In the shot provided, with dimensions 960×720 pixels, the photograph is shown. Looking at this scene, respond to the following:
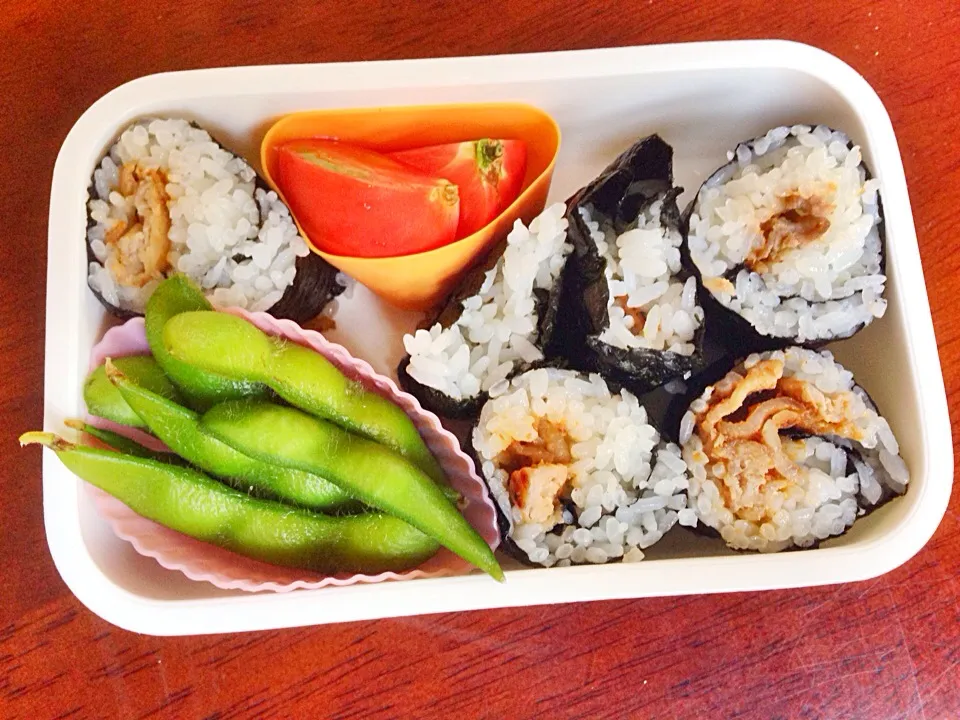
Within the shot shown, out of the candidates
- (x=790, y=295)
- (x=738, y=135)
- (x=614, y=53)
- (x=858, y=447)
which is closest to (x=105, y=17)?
(x=614, y=53)

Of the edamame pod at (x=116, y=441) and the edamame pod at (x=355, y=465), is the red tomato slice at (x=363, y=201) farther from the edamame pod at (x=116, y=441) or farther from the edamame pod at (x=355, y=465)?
the edamame pod at (x=116, y=441)

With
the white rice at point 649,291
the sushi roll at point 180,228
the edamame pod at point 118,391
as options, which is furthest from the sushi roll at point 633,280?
the edamame pod at point 118,391

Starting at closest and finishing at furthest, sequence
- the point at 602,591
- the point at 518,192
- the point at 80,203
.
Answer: the point at 602,591
the point at 80,203
the point at 518,192

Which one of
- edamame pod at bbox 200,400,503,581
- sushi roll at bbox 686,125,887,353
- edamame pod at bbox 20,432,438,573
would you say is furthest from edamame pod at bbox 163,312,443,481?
sushi roll at bbox 686,125,887,353

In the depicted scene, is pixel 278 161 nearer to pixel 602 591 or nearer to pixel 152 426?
pixel 152 426

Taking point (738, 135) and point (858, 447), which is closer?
point (858, 447)

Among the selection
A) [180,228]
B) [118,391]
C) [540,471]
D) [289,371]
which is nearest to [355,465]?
[289,371]

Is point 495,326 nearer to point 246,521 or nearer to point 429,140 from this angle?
point 429,140
